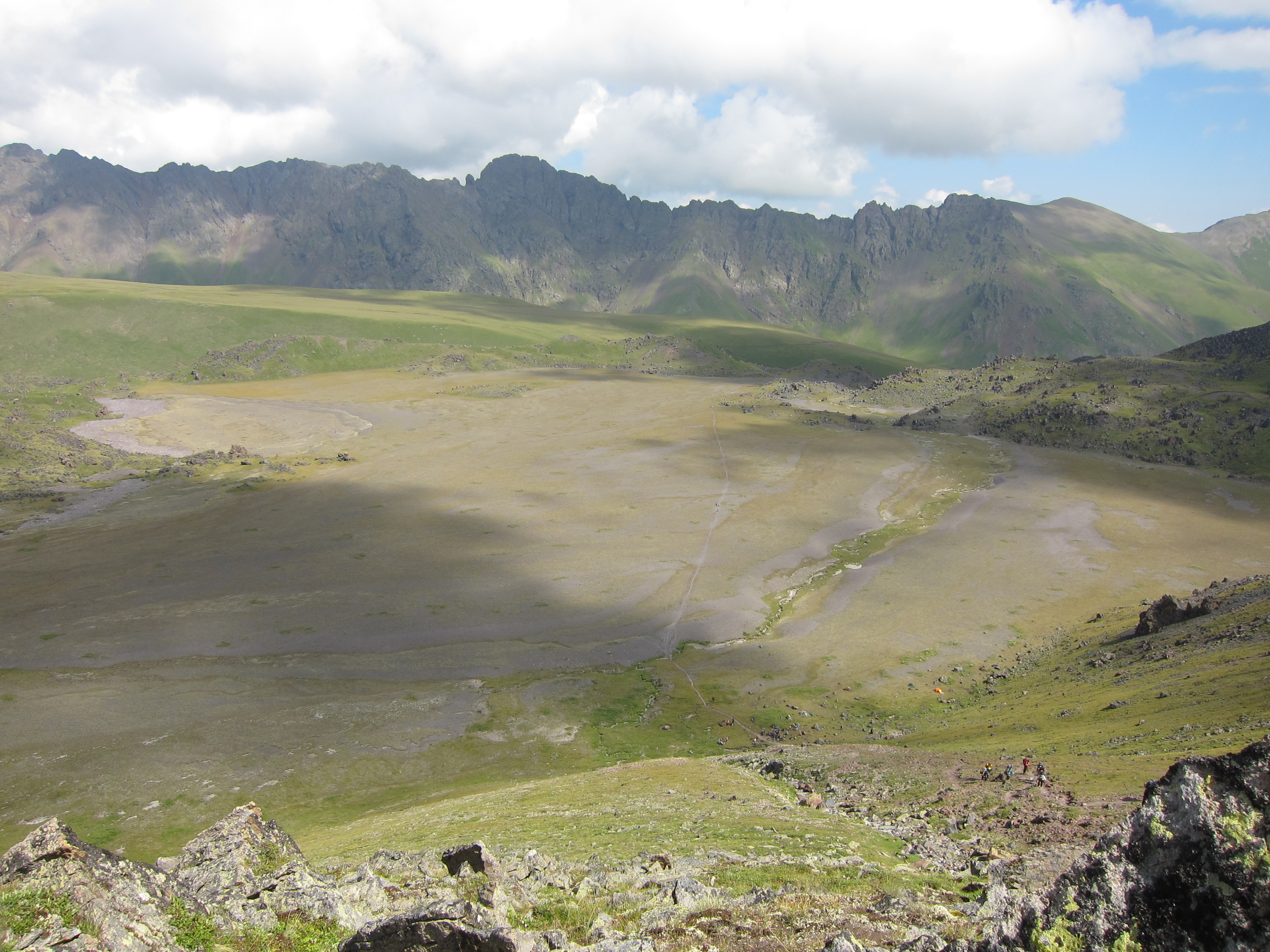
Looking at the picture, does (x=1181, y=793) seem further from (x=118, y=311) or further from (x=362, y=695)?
(x=118, y=311)

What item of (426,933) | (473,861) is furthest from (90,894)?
(473,861)

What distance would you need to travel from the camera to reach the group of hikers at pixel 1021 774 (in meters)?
Answer: 24.9

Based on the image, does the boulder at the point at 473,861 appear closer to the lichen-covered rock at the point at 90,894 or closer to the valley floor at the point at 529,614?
the valley floor at the point at 529,614

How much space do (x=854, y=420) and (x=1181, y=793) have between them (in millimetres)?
136631

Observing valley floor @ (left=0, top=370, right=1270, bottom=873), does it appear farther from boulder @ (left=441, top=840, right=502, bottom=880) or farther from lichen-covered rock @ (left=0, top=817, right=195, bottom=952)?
lichen-covered rock @ (left=0, top=817, right=195, bottom=952)

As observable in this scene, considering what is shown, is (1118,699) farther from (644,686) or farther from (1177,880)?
(1177,880)

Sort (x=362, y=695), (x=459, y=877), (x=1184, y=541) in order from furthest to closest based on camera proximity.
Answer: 1. (x=1184, y=541)
2. (x=362, y=695)
3. (x=459, y=877)

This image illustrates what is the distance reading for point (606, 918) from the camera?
15.4 meters

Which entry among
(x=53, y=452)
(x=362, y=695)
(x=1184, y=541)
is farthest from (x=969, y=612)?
(x=53, y=452)

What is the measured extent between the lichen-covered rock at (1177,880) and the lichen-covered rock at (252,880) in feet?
41.6

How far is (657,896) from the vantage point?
17.1 metres

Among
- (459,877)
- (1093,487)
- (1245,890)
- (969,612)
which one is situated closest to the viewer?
(1245,890)

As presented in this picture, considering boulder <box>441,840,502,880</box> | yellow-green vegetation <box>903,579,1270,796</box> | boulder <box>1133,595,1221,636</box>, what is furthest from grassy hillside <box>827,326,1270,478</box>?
boulder <box>441,840,502,880</box>

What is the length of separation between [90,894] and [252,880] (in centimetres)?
→ 385
